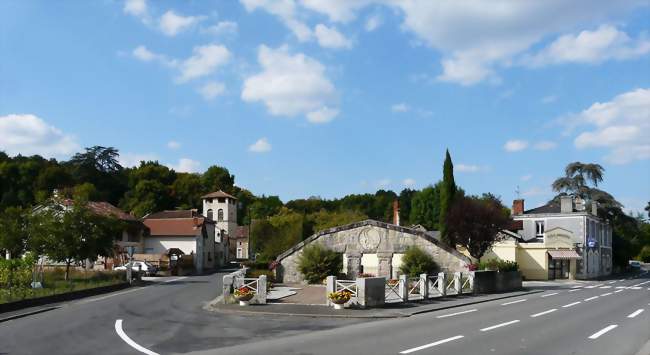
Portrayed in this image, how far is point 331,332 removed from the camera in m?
16.4

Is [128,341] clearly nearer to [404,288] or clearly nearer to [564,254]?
[404,288]

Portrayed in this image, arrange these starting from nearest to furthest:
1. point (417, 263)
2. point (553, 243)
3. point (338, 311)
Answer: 1. point (338, 311)
2. point (417, 263)
3. point (553, 243)

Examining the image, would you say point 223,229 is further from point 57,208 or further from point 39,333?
point 39,333

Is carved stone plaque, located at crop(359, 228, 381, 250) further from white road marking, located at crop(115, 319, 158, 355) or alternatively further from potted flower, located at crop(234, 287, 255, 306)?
white road marking, located at crop(115, 319, 158, 355)

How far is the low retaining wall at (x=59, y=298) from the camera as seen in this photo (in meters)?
22.4

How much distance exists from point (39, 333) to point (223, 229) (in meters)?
73.3

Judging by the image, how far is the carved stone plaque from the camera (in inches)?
1487

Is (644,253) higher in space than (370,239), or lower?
lower

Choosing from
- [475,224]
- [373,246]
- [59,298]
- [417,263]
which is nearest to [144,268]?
[373,246]

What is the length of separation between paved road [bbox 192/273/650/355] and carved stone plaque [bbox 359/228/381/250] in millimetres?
15148

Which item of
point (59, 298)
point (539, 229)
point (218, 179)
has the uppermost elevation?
point (218, 179)

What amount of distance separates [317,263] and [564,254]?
28616 mm

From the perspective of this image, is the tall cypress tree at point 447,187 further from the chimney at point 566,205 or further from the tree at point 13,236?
the tree at point 13,236

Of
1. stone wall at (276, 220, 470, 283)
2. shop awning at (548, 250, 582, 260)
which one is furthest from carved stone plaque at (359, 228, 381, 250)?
shop awning at (548, 250, 582, 260)
